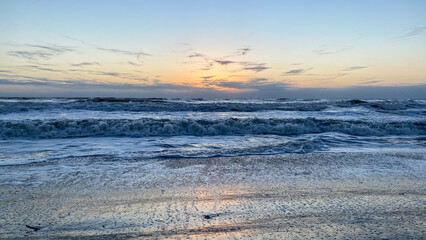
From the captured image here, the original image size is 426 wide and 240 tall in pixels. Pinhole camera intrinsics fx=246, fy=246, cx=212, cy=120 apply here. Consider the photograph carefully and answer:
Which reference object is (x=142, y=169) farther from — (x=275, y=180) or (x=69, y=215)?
(x=275, y=180)

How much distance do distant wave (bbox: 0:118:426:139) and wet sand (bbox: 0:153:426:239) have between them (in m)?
4.34

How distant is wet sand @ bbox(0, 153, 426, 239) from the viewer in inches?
85.7

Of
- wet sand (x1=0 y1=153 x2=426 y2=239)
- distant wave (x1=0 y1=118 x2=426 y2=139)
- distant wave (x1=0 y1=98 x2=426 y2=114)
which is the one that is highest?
distant wave (x1=0 y1=98 x2=426 y2=114)

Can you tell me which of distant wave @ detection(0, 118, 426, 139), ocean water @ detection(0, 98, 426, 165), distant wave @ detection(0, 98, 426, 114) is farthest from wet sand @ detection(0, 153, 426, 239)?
distant wave @ detection(0, 98, 426, 114)

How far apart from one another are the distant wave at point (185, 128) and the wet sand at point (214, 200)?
14.2ft

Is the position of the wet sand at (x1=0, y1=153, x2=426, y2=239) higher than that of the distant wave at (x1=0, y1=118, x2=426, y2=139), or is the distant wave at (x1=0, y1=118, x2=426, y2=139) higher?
the distant wave at (x1=0, y1=118, x2=426, y2=139)

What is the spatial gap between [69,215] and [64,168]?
85.3 inches

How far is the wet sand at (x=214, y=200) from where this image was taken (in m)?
2.18

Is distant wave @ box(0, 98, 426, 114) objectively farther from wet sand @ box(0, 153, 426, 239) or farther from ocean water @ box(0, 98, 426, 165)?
wet sand @ box(0, 153, 426, 239)

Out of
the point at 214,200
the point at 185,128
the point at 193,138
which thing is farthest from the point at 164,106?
the point at 214,200

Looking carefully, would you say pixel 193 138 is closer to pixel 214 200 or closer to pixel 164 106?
pixel 214 200

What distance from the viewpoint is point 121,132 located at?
8.99 metres

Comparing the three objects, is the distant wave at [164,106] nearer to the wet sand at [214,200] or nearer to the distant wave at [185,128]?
the distant wave at [185,128]

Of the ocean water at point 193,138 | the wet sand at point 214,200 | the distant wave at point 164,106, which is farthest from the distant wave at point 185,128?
the distant wave at point 164,106
